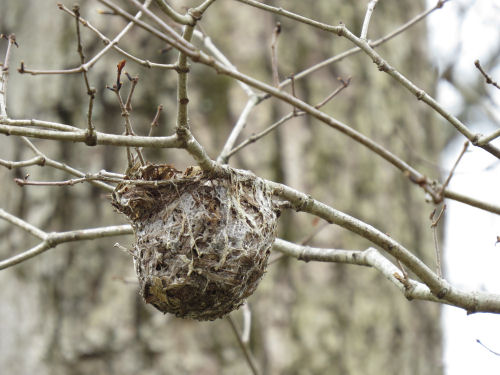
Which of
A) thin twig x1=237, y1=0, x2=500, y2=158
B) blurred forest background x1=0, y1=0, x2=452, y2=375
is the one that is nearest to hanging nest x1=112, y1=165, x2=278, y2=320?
thin twig x1=237, y1=0, x2=500, y2=158

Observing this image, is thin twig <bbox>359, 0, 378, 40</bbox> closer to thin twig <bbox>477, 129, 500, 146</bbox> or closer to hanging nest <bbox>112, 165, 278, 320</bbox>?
thin twig <bbox>477, 129, 500, 146</bbox>

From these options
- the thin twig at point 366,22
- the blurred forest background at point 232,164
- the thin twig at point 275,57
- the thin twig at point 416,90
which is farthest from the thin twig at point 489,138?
the blurred forest background at point 232,164

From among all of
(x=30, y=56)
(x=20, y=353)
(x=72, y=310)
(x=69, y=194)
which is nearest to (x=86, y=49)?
(x=30, y=56)

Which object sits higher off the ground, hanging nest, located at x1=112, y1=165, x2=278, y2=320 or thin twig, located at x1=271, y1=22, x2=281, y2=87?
thin twig, located at x1=271, y1=22, x2=281, y2=87

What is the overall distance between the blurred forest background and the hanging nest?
1.34 metres

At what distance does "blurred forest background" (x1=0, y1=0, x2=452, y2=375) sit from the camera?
334cm

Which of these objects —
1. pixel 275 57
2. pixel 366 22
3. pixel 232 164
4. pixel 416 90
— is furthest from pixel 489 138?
pixel 232 164

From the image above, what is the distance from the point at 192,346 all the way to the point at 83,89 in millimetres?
1594

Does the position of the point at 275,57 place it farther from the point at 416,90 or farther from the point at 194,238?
the point at 194,238

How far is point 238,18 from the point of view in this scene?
12.4ft

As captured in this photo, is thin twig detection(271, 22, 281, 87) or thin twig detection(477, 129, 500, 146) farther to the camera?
thin twig detection(271, 22, 281, 87)

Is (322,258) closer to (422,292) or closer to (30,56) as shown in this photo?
(422,292)

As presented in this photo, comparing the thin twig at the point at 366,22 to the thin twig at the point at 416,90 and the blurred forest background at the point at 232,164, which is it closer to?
the thin twig at the point at 416,90

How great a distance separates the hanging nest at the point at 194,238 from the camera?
1829 millimetres
